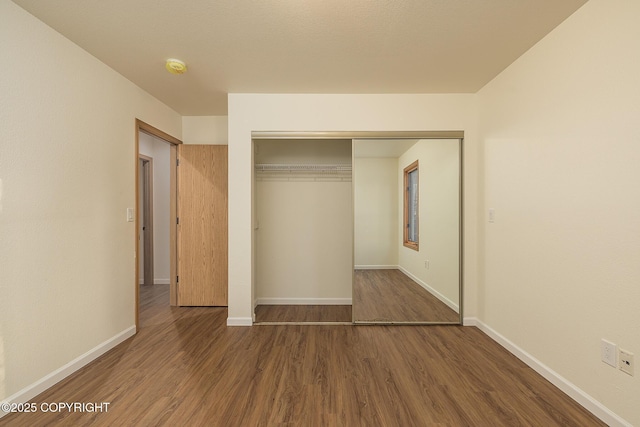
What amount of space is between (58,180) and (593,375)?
3679mm

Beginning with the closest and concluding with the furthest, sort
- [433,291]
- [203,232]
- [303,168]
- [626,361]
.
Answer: [626,361]
[433,291]
[203,232]
[303,168]

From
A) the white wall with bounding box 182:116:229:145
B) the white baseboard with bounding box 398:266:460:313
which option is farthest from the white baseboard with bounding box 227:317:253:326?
the white wall with bounding box 182:116:229:145

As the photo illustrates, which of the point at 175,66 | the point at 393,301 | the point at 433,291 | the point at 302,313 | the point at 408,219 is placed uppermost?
the point at 175,66

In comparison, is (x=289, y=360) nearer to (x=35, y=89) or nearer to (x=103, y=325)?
(x=103, y=325)

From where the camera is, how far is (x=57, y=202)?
1.99 meters

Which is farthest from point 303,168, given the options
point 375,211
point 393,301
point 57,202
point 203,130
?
point 57,202

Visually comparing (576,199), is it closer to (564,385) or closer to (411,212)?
(564,385)

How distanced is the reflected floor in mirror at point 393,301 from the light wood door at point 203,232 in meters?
1.72

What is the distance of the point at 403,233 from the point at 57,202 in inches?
119

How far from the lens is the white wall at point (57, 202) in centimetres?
170

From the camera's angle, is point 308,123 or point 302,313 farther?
point 302,313

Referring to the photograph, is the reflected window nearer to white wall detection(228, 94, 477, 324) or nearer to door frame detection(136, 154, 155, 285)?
white wall detection(228, 94, 477, 324)

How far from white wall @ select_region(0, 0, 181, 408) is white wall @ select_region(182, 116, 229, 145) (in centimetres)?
103

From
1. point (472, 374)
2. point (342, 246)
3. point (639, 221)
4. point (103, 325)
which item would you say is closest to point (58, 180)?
point (103, 325)
